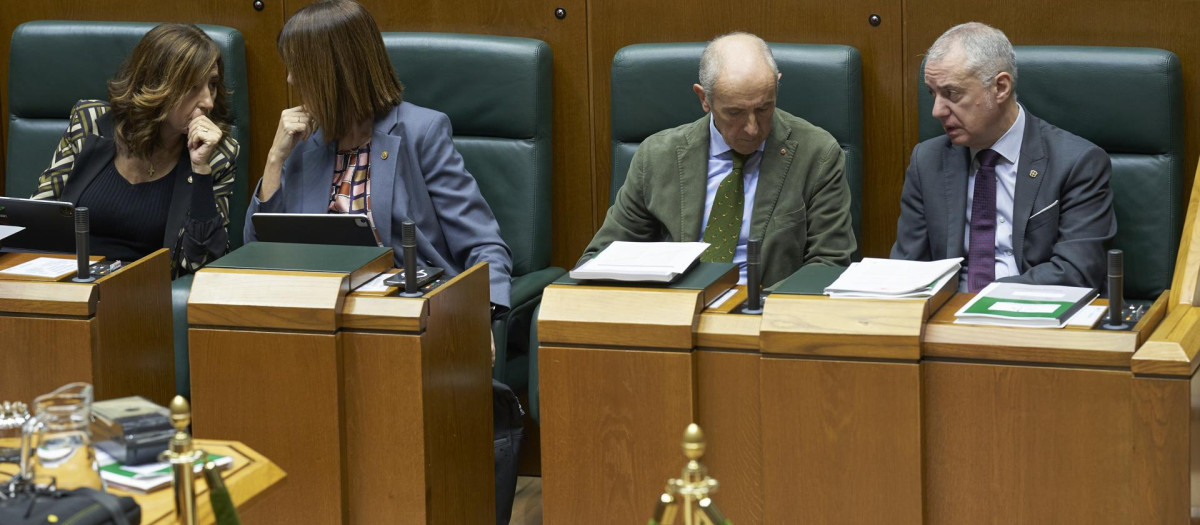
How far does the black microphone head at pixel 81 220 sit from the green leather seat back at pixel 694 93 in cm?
124

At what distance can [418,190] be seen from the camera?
3127 millimetres

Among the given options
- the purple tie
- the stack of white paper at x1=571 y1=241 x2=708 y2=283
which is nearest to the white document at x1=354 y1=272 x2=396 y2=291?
the stack of white paper at x1=571 y1=241 x2=708 y2=283

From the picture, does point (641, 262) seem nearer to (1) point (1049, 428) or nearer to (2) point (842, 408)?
(2) point (842, 408)

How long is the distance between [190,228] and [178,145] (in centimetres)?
24

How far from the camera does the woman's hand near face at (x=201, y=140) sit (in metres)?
3.25

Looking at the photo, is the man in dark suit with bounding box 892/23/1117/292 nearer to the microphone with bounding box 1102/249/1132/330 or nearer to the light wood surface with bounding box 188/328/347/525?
the microphone with bounding box 1102/249/1132/330

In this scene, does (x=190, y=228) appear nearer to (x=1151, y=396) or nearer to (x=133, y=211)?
(x=133, y=211)

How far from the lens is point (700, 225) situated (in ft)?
9.92

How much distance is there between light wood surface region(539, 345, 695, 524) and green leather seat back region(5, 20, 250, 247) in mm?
1664

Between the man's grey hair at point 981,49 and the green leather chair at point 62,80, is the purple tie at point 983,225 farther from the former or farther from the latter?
the green leather chair at point 62,80

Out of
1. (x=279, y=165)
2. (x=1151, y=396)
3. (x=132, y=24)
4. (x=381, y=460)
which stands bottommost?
(x=381, y=460)

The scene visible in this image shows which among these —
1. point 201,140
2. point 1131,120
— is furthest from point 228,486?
point 1131,120

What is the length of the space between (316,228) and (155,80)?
836 millimetres

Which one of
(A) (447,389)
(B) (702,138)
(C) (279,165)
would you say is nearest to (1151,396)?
(A) (447,389)
